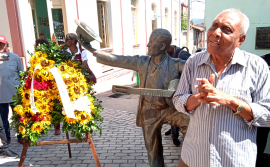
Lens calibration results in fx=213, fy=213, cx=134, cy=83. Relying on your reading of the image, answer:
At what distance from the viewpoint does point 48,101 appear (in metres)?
2.57

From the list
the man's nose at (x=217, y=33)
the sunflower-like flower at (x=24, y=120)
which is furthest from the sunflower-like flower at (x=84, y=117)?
the man's nose at (x=217, y=33)

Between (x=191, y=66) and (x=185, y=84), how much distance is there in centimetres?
14

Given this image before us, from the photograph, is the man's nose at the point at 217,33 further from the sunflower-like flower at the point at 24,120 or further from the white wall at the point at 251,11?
the white wall at the point at 251,11

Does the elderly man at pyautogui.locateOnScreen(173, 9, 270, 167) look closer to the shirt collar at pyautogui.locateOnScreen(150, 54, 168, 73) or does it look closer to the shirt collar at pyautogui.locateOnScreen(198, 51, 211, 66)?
the shirt collar at pyautogui.locateOnScreen(198, 51, 211, 66)

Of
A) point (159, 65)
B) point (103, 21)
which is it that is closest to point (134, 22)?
point (103, 21)

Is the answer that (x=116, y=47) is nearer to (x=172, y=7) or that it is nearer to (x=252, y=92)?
(x=252, y=92)

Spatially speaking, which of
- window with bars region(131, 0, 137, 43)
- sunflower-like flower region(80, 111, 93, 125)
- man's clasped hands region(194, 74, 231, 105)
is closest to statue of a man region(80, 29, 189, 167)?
sunflower-like flower region(80, 111, 93, 125)

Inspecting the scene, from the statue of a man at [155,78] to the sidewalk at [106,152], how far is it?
1090mm

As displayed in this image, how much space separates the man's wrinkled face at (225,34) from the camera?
53.4 inches

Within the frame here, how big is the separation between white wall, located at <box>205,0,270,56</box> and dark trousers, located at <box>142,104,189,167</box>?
7.18 feet

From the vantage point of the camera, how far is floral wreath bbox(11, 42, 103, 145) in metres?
2.54

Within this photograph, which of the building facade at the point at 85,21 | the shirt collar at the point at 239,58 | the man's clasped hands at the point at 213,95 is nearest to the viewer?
the man's clasped hands at the point at 213,95

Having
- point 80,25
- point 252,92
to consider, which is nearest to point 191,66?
point 252,92

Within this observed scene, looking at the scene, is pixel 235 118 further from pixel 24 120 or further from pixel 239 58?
pixel 24 120
